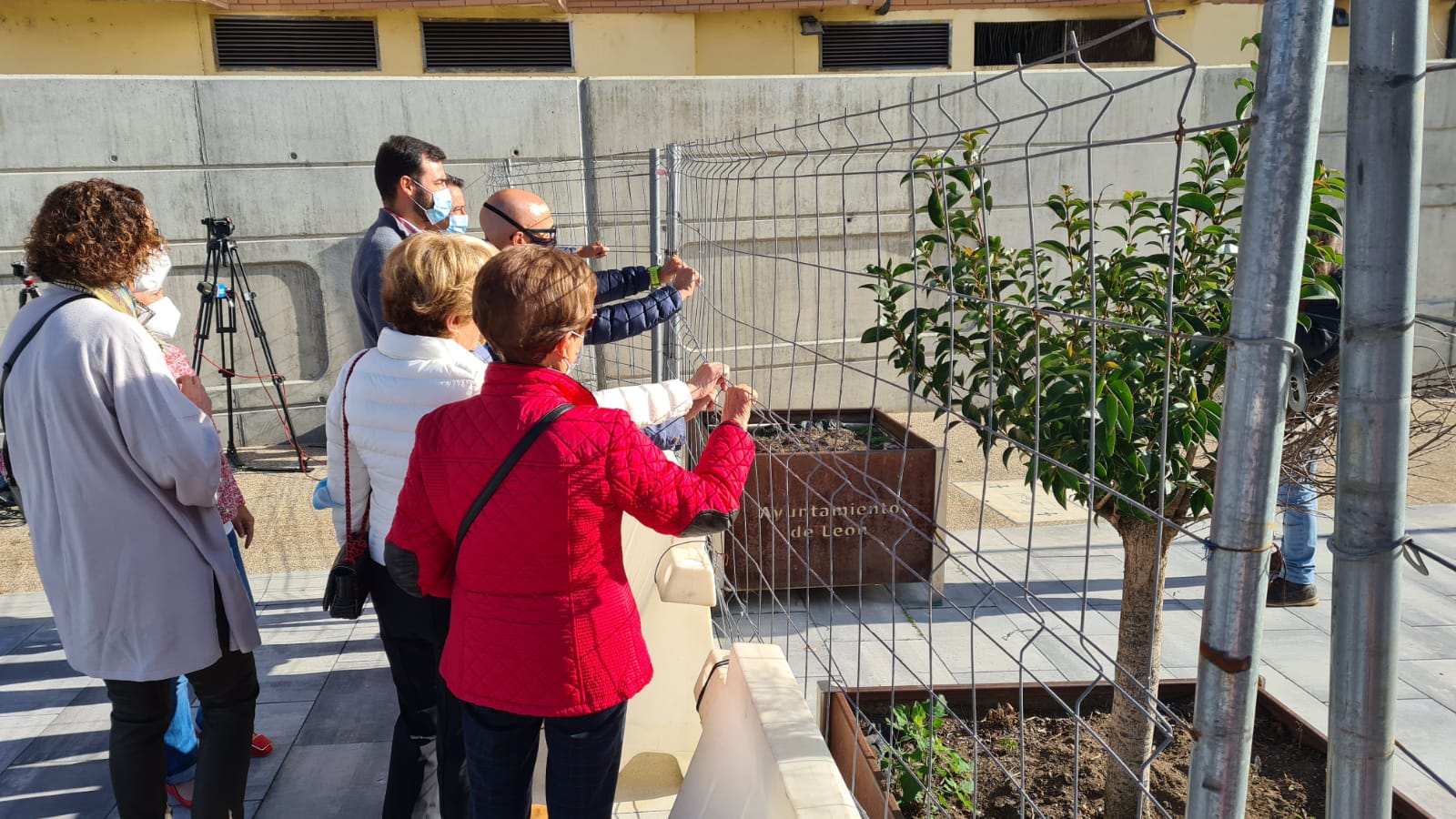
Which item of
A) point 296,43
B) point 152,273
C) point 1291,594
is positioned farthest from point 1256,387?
point 296,43

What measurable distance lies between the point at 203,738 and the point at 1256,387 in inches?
102

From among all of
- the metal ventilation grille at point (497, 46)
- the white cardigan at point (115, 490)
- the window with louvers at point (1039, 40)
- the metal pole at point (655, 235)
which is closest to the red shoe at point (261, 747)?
the white cardigan at point (115, 490)

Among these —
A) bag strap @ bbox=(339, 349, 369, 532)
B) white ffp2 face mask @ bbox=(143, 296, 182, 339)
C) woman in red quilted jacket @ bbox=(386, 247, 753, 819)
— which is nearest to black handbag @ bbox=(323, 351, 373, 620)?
bag strap @ bbox=(339, 349, 369, 532)

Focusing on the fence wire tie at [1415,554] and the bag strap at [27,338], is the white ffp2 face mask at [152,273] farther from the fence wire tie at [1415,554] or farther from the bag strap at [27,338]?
the fence wire tie at [1415,554]

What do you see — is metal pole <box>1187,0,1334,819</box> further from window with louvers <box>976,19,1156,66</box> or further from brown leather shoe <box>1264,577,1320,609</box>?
window with louvers <box>976,19,1156,66</box>

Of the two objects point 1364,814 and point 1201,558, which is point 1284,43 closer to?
point 1364,814

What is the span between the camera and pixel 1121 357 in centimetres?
195

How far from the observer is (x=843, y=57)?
482 inches

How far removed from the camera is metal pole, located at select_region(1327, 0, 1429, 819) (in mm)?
1004

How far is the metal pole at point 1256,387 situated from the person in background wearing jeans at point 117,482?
2220 millimetres

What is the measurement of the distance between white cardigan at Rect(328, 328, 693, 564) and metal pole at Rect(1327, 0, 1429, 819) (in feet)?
4.75

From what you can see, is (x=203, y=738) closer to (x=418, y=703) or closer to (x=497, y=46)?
(x=418, y=703)

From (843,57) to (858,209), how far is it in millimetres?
4340

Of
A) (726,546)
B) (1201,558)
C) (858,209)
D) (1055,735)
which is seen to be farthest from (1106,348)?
(858,209)
